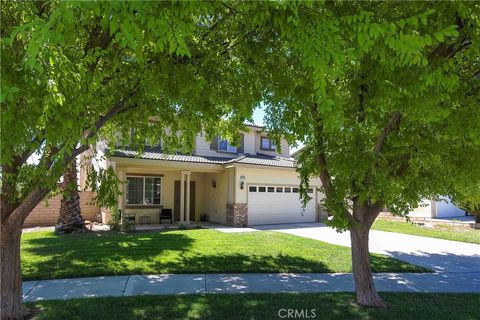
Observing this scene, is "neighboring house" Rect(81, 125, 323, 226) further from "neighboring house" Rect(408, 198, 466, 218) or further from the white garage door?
"neighboring house" Rect(408, 198, 466, 218)

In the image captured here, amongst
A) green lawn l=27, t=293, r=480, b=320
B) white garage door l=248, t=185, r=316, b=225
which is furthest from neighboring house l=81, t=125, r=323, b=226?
green lawn l=27, t=293, r=480, b=320

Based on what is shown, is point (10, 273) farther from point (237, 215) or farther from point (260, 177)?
point (260, 177)

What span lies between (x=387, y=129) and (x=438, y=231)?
48.3ft

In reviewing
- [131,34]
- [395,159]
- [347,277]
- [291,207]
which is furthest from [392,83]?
[291,207]

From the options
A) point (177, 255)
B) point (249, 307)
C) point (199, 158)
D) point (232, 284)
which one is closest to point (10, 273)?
point (249, 307)

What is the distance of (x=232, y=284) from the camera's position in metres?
8.17

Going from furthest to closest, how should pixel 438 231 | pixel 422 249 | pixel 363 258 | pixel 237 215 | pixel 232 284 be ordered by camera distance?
pixel 237 215
pixel 438 231
pixel 422 249
pixel 232 284
pixel 363 258

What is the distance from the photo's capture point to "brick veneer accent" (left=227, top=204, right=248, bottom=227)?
19.0 meters

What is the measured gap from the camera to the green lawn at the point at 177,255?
364 inches

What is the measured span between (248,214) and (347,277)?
1097 cm

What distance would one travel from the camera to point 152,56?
208 inches

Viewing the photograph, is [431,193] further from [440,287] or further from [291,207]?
[291,207]

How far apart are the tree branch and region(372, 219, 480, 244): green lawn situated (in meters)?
11.8

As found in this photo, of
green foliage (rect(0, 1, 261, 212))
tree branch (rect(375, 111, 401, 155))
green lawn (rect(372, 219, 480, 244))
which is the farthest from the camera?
green lawn (rect(372, 219, 480, 244))
